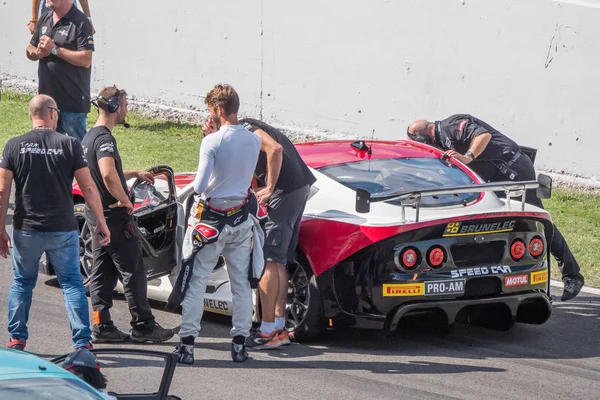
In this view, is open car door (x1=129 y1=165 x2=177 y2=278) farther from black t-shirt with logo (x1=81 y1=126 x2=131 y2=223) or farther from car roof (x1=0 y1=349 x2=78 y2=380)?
car roof (x1=0 y1=349 x2=78 y2=380)

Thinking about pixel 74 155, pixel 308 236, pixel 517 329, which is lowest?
pixel 517 329

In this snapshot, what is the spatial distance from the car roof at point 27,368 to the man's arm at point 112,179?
3.19m

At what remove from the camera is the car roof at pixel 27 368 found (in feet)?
11.2

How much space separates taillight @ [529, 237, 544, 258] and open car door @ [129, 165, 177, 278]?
2.39 m

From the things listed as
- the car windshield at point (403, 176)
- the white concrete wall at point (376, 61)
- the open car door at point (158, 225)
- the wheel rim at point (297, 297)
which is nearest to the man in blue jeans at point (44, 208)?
the open car door at point (158, 225)

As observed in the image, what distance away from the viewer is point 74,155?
6402mm

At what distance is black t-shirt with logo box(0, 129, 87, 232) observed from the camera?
20.9 feet

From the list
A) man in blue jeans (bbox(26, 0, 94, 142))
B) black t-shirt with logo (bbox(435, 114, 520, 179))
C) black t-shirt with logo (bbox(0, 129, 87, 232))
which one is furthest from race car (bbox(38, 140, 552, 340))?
man in blue jeans (bbox(26, 0, 94, 142))

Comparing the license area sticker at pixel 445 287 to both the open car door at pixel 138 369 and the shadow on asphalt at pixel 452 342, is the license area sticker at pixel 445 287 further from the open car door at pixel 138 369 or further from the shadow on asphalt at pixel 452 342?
the open car door at pixel 138 369

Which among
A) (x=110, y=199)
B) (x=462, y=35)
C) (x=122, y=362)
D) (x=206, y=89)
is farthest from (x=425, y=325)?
(x=206, y=89)

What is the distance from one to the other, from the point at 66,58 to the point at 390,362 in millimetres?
4645

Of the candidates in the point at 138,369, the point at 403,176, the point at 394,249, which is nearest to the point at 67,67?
the point at 403,176

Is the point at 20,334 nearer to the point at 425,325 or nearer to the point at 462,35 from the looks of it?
the point at 425,325

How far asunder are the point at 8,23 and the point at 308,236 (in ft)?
36.7
